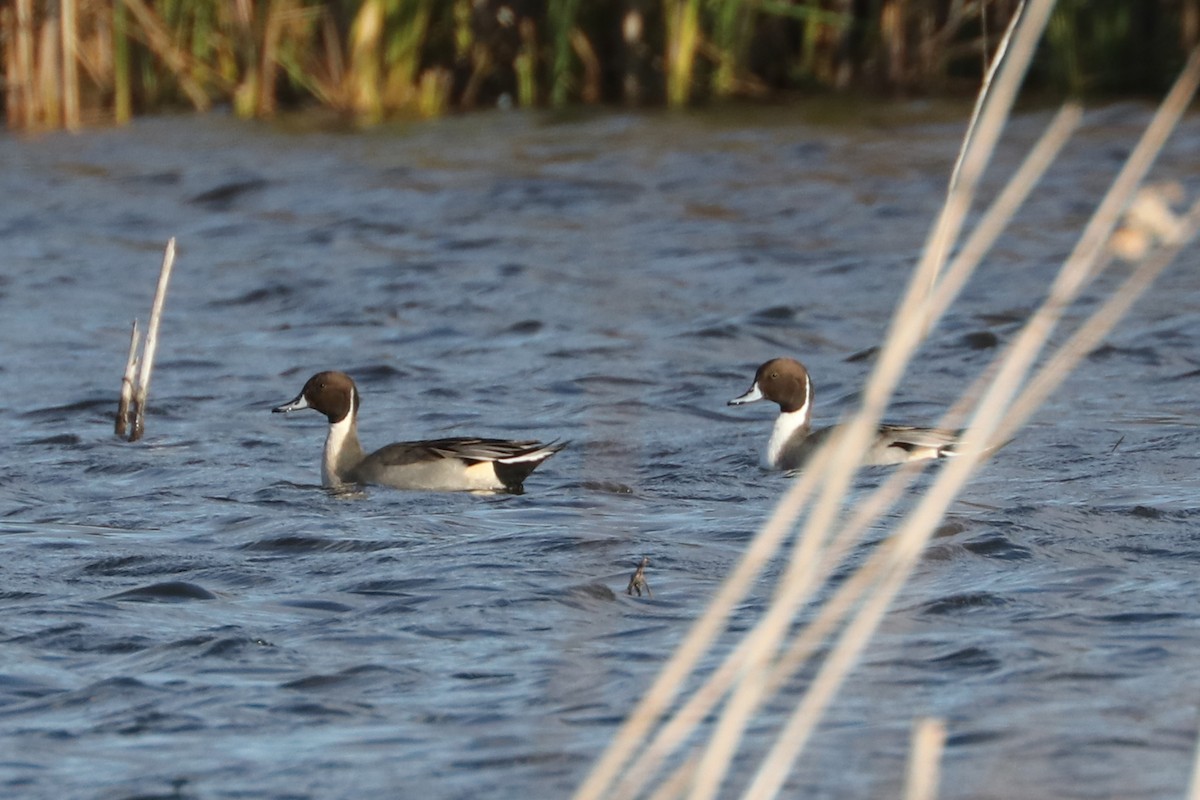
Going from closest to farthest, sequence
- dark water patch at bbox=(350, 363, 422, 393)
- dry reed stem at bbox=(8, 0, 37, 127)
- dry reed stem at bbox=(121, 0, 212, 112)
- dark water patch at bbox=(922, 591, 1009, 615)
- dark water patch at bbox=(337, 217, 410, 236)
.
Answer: dark water patch at bbox=(922, 591, 1009, 615)
dark water patch at bbox=(350, 363, 422, 393)
dark water patch at bbox=(337, 217, 410, 236)
dry reed stem at bbox=(8, 0, 37, 127)
dry reed stem at bbox=(121, 0, 212, 112)

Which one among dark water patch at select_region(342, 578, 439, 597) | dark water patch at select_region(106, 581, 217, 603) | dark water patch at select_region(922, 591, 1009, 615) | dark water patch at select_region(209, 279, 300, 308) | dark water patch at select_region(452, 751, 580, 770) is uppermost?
dark water patch at select_region(452, 751, 580, 770)

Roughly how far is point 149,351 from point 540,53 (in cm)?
976

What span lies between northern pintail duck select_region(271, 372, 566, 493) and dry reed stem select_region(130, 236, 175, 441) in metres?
0.78

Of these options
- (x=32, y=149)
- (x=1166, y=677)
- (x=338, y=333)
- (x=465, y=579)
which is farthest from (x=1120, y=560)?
(x=32, y=149)

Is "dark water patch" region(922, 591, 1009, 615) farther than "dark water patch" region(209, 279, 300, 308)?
No

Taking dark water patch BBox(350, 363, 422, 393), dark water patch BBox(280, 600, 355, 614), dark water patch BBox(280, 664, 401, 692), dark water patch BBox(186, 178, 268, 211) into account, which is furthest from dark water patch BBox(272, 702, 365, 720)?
dark water patch BBox(186, 178, 268, 211)

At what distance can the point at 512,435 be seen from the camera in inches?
337

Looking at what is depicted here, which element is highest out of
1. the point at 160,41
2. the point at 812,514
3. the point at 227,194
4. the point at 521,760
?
the point at 812,514

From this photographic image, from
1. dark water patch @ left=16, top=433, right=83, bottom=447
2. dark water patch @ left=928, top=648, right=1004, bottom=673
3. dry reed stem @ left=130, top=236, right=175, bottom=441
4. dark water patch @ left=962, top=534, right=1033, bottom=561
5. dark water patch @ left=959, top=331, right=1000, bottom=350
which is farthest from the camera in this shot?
dark water patch @ left=959, top=331, right=1000, bottom=350

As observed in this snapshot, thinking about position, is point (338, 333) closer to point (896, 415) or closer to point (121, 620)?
point (896, 415)

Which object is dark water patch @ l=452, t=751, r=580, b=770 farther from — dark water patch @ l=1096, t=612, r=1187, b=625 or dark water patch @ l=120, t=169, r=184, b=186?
dark water patch @ l=120, t=169, r=184, b=186

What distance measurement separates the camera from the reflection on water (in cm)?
416

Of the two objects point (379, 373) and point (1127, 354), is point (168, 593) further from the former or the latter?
point (1127, 354)

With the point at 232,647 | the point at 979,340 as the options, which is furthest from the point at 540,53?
the point at 232,647
